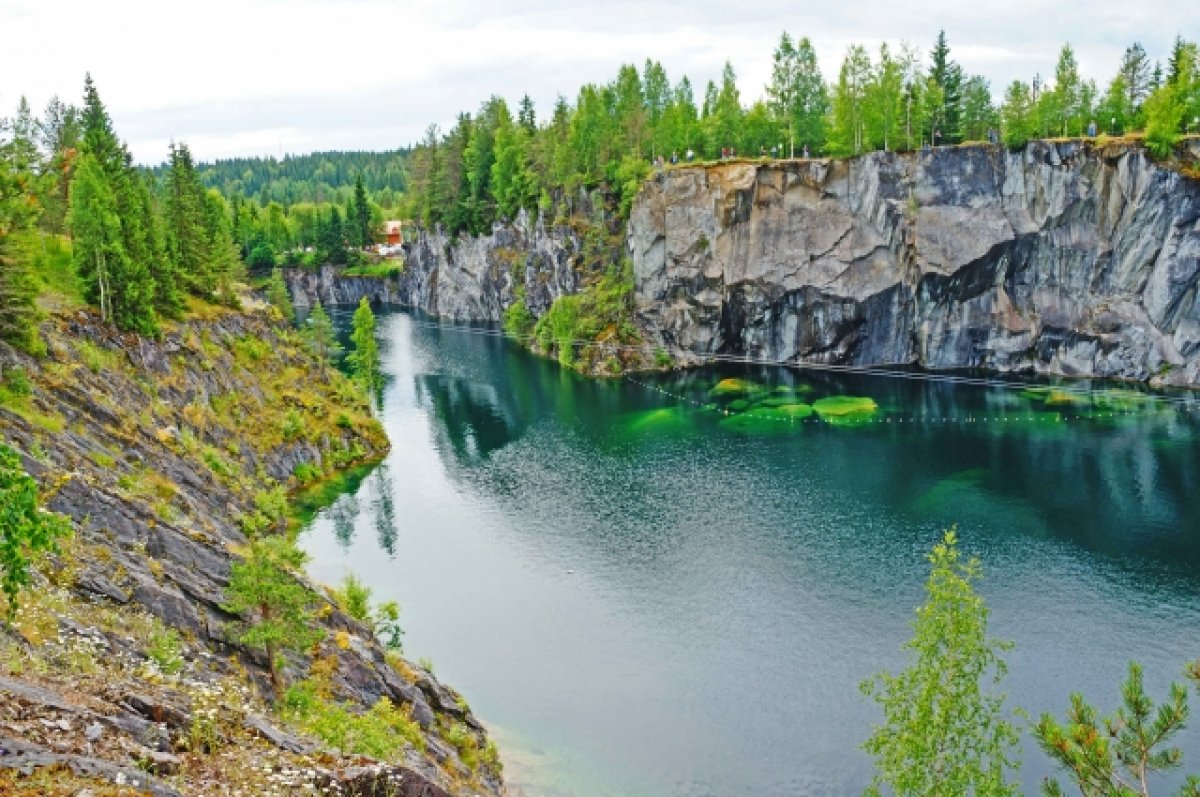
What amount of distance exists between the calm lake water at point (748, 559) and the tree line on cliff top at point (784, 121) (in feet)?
89.0

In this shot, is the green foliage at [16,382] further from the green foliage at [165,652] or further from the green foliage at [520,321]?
the green foliage at [520,321]

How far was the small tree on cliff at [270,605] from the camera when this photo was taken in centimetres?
2558

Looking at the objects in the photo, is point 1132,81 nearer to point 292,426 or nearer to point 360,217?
point 292,426

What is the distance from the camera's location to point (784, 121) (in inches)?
4213

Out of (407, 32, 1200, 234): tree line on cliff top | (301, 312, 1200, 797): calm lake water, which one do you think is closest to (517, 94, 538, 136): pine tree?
(407, 32, 1200, 234): tree line on cliff top

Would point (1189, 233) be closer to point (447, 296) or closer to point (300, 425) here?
point (300, 425)

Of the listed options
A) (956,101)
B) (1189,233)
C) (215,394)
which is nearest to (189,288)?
(215,394)

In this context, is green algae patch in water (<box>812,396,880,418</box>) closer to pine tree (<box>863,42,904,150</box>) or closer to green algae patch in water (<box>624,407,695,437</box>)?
green algae patch in water (<box>624,407,695,437</box>)

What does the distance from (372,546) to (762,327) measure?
2449 inches

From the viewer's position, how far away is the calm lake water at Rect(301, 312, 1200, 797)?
35.8 m

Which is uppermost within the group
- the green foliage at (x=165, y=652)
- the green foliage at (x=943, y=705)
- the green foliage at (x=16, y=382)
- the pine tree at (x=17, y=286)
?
the pine tree at (x=17, y=286)

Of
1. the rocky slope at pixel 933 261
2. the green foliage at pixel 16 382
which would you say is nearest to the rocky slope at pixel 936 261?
the rocky slope at pixel 933 261

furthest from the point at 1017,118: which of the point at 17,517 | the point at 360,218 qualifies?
the point at 360,218

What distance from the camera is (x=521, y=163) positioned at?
128500 mm
